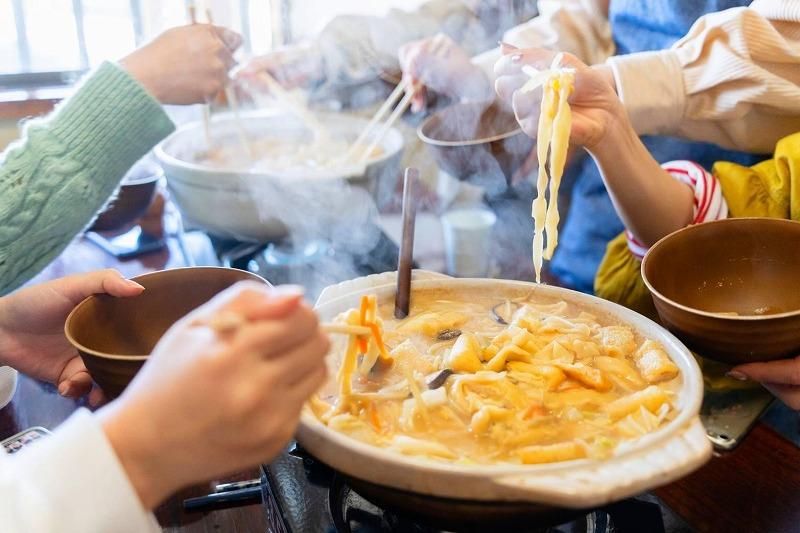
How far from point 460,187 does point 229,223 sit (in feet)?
7.09

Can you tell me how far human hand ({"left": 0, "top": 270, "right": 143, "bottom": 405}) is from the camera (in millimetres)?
1506

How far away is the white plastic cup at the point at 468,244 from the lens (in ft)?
10.5

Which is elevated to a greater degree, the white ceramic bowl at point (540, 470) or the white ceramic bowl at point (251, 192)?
the white ceramic bowl at point (540, 470)

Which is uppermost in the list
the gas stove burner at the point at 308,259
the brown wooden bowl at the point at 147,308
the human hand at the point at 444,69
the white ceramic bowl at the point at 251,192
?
the human hand at the point at 444,69

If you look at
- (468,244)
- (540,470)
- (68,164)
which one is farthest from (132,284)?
(468,244)

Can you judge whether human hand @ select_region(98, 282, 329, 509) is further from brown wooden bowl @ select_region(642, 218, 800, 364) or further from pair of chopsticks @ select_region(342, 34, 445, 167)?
pair of chopsticks @ select_region(342, 34, 445, 167)

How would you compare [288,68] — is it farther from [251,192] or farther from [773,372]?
[773,372]

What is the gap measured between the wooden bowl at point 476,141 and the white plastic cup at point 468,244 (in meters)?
0.80

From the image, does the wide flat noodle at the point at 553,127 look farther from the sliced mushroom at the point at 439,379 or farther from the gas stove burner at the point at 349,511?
the gas stove burner at the point at 349,511

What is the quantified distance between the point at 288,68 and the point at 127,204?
33.1 inches

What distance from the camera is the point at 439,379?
128cm

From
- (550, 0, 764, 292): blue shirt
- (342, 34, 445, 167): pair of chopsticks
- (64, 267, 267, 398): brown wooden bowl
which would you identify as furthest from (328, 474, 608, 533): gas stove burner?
(550, 0, 764, 292): blue shirt

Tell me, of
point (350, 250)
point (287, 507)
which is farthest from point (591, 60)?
point (287, 507)

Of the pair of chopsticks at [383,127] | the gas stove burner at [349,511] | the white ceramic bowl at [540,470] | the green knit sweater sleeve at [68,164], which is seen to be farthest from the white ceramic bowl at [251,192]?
the white ceramic bowl at [540,470]
